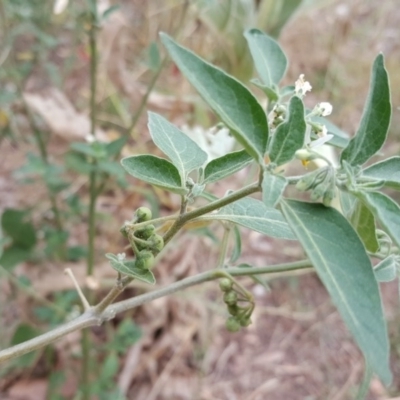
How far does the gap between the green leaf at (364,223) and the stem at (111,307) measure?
51mm

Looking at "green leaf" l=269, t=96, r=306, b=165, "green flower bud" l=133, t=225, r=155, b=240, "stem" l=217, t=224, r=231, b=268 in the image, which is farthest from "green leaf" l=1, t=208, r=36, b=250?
"green leaf" l=269, t=96, r=306, b=165

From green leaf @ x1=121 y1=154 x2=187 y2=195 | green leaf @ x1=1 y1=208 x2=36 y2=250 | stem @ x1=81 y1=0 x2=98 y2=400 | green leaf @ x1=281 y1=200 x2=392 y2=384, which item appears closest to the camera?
green leaf @ x1=281 y1=200 x2=392 y2=384

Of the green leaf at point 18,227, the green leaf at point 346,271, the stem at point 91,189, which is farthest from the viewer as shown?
the green leaf at point 18,227

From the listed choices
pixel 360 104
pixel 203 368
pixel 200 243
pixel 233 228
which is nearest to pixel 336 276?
pixel 233 228

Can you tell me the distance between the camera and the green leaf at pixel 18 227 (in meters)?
1.11

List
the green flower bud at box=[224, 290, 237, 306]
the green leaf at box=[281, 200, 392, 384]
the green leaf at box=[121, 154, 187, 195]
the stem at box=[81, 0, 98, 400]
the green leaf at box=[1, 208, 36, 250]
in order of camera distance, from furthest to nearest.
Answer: the green leaf at box=[1, 208, 36, 250] → the stem at box=[81, 0, 98, 400] → the green flower bud at box=[224, 290, 237, 306] → the green leaf at box=[121, 154, 187, 195] → the green leaf at box=[281, 200, 392, 384]

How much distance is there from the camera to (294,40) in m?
2.28

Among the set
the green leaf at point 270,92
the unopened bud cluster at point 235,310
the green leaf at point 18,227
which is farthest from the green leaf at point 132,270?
the green leaf at point 18,227

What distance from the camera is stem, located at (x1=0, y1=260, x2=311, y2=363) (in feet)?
1.51

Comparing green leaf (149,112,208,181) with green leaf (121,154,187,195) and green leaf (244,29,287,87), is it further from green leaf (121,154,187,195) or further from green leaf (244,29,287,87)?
green leaf (244,29,287,87)

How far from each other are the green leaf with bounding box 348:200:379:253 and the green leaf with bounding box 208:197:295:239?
5 cm

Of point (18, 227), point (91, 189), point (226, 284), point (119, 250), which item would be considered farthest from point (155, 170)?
point (119, 250)

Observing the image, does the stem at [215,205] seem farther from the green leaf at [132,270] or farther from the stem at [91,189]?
the stem at [91,189]

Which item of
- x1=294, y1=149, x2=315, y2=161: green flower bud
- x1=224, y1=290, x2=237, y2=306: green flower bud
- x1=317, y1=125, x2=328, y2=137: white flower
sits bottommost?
x1=224, y1=290, x2=237, y2=306: green flower bud
